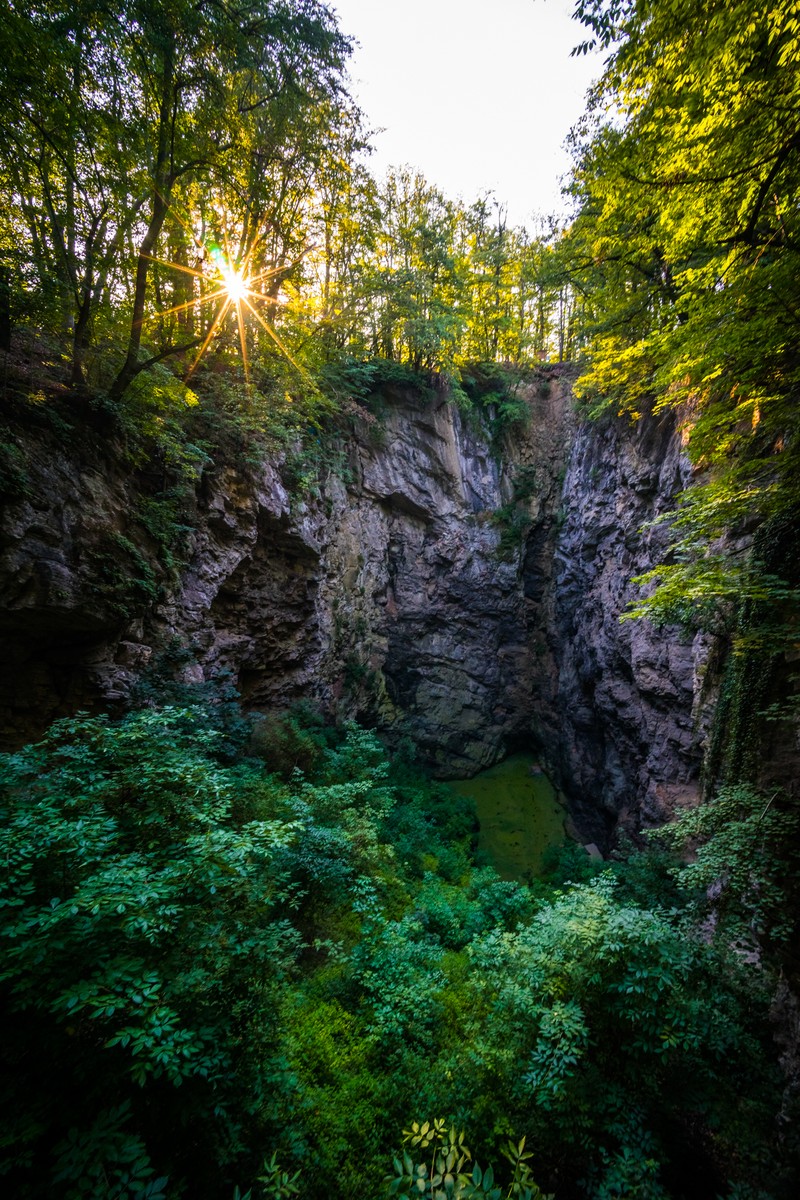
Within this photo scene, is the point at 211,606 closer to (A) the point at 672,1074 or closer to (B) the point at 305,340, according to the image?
(B) the point at 305,340

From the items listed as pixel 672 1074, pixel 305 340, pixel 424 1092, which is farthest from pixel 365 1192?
pixel 305 340

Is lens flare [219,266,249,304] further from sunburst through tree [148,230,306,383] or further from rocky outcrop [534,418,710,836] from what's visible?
rocky outcrop [534,418,710,836]

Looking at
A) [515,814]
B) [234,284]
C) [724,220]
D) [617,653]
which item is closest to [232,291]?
A: [234,284]

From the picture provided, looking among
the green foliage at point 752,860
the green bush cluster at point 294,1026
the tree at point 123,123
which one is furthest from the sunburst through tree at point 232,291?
the green foliage at point 752,860

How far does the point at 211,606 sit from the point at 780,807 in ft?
31.5

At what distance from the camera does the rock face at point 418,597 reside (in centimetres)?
615

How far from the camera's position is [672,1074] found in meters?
3.96

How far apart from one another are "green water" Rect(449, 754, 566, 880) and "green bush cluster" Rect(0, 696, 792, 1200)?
8446 mm

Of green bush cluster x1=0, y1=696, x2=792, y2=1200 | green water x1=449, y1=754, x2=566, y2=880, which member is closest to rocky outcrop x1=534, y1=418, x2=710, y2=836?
green water x1=449, y1=754, x2=566, y2=880

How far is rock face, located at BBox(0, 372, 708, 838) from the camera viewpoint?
615 centimetres

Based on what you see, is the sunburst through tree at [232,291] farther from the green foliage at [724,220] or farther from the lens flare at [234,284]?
the green foliage at [724,220]

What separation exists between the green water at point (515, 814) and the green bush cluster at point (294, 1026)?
845cm

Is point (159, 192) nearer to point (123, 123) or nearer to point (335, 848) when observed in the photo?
point (123, 123)

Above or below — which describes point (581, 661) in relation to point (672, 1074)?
above
